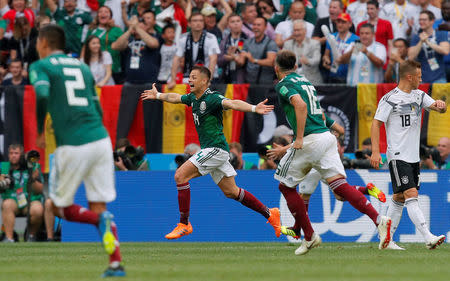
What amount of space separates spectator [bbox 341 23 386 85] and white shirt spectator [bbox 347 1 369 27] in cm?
132

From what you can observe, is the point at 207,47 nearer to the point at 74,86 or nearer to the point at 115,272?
the point at 74,86

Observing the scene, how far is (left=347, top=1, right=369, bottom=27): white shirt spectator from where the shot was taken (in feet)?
61.4

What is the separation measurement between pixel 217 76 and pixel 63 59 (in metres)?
9.52

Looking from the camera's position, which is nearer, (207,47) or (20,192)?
(20,192)

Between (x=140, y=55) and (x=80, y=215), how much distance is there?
33.4 ft

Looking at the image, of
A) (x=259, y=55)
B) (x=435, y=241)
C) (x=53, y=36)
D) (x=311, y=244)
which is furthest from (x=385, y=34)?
(x=53, y=36)

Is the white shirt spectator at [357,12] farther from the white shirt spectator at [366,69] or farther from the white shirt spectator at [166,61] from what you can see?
the white shirt spectator at [166,61]

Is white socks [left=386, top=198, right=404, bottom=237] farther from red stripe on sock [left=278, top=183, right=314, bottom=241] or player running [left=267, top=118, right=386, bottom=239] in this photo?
red stripe on sock [left=278, top=183, right=314, bottom=241]

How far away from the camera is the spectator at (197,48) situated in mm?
17406

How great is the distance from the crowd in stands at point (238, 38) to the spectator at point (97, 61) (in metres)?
0.02

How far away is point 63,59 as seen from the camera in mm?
8320

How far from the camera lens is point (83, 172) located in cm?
817

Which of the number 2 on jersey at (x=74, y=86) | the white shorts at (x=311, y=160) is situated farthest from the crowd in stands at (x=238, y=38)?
the number 2 on jersey at (x=74, y=86)

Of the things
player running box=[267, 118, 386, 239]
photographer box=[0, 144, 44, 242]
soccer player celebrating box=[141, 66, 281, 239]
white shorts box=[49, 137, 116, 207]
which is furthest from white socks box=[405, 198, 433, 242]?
photographer box=[0, 144, 44, 242]
